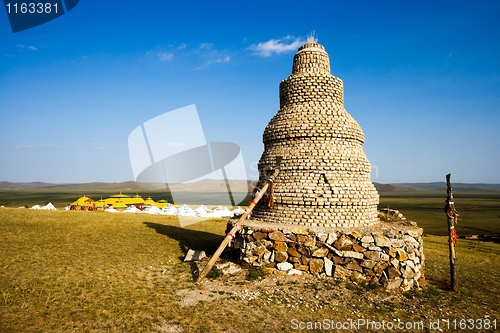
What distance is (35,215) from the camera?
20359mm

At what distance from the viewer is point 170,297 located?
8.19 meters

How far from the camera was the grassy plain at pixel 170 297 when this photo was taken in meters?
6.79

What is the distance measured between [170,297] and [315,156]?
7398mm

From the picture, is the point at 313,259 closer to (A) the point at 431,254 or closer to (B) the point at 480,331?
(B) the point at 480,331

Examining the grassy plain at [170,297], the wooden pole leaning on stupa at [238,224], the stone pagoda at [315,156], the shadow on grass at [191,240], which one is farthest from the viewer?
the shadow on grass at [191,240]

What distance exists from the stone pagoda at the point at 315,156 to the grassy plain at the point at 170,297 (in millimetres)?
2778

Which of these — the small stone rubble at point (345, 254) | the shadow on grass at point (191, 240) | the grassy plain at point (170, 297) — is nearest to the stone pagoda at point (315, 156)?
the small stone rubble at point (345, 254)

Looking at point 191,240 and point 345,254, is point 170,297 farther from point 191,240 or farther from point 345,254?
point 191,240

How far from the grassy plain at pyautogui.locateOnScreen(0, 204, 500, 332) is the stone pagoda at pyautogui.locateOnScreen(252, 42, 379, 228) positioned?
278cm

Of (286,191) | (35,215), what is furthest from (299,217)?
(35,215)

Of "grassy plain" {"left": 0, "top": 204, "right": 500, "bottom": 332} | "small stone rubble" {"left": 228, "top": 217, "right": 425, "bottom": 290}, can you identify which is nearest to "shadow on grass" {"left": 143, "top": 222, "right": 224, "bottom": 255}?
"grassy plain" {"left": 0, "top": 204, "right": 500, "bottom": 332}

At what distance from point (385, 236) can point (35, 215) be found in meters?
23.0

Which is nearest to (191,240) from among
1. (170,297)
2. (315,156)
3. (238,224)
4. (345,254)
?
(238,224)

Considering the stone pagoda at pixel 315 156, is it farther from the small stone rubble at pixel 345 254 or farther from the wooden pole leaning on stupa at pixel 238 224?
the small stone rubble at pixel 345 254
